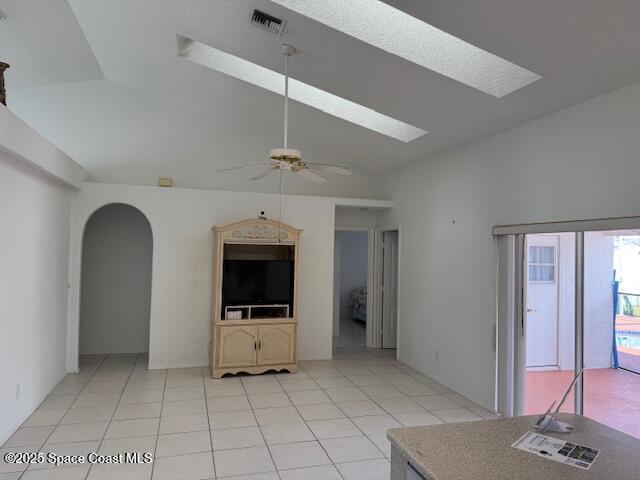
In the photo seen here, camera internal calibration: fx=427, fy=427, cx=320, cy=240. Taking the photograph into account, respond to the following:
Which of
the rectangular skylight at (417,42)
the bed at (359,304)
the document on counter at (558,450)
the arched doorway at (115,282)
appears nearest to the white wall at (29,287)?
the arched doorway at (115,282)

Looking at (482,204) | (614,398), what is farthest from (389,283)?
(614,398)

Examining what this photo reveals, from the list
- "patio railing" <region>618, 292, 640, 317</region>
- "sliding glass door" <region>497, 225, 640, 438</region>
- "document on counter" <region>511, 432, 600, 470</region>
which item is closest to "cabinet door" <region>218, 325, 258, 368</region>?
"sliding glass door" <region>497, 225, 640, 438</region>

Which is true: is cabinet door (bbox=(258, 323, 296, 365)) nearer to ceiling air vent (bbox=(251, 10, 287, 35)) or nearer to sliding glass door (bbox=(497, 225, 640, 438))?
sliding glass door (bbox=(497, 225, 640, 438))

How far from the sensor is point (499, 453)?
1680mm

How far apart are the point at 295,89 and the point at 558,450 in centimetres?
416

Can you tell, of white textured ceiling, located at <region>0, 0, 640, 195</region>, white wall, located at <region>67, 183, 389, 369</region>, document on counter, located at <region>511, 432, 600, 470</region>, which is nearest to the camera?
document on counter, located at <region>511, 432, 600, 470</region>

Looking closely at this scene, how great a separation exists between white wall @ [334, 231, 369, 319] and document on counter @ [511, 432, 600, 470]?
27.8 ft

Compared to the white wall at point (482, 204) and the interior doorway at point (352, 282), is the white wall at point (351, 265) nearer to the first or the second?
the interior doorway at point (352, 282)

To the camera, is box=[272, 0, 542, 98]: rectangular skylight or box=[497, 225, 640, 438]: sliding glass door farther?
box=[497, 225, 640, 438]: sliding glass door

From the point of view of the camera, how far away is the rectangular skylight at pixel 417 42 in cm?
308

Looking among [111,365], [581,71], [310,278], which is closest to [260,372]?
[310,278]

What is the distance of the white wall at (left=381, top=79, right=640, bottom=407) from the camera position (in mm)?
3150

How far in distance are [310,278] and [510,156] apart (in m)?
3.17

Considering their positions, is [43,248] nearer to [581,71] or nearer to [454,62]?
[454,62]
